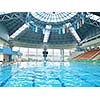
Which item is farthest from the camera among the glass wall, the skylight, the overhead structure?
the skylight

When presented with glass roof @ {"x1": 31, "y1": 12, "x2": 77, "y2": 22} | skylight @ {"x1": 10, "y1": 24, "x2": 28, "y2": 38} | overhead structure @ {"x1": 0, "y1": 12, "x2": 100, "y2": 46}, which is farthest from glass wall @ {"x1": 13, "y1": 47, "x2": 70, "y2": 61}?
glass roof @ {"x1": 31, "y1": 12, "x2": 77, "y2": 22}

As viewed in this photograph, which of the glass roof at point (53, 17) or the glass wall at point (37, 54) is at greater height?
the glass roof at point (53, 17)

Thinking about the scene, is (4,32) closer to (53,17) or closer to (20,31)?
(20,31)

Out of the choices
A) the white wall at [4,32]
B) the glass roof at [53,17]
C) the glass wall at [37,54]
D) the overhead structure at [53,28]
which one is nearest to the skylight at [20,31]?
the overhead structure at [53,28]

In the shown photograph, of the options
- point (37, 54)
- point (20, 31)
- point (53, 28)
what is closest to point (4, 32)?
point (20, 31)

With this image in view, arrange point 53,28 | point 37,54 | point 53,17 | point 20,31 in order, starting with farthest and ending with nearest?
1. point 53,28
2. point 20,31
3. point 53,17
4. point 37,54

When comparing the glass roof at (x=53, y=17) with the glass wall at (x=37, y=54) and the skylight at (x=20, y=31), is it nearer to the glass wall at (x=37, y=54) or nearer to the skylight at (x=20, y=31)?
the skylight at (x=20, y=31)

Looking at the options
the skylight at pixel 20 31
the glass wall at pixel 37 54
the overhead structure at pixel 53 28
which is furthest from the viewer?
the skylight at pixel 20 31

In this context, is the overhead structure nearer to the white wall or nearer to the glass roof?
the glass roof

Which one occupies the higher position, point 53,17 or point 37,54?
point 53,17

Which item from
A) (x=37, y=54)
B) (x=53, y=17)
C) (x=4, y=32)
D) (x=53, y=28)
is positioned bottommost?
(x=37, y=54)

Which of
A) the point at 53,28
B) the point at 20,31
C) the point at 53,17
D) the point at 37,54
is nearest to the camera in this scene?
the point at 37,54
